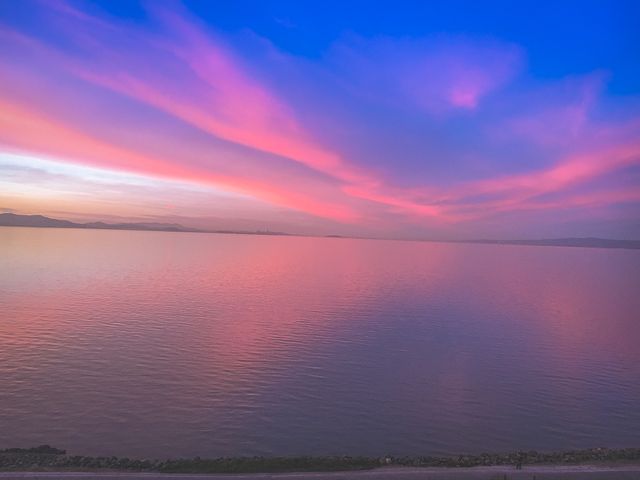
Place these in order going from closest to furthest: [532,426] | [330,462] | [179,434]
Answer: [330,462]
[179,434]
[532,426]

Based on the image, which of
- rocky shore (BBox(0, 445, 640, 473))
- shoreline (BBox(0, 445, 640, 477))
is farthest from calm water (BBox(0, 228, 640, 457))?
shoreline (BBox(0, 445, 640, 477))

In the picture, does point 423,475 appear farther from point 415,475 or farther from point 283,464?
point 283,464

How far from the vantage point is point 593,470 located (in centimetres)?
1202

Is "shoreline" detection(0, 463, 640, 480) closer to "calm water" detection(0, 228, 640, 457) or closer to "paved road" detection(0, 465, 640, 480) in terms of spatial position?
"paved road" detection(0, 465, 640, 480)

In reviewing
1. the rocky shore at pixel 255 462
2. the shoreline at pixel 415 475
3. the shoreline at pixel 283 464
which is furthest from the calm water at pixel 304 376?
the shoreline at pixel 415 475

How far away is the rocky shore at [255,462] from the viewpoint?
12688mm

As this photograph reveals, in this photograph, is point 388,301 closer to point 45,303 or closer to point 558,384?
point 558,384

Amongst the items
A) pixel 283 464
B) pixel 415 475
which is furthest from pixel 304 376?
pixel 415 475

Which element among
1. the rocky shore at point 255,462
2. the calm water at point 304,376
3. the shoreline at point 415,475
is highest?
the shoreline at point 415,475

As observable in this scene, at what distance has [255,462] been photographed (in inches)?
516

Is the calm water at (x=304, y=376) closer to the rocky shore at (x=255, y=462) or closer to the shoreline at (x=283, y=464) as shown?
the rocky shore at (x=255, y=462)

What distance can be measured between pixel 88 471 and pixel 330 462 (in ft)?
21.2

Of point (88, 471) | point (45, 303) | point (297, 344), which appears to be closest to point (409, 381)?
point (297, 344)

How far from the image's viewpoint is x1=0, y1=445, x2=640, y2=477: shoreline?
41.1 ft
